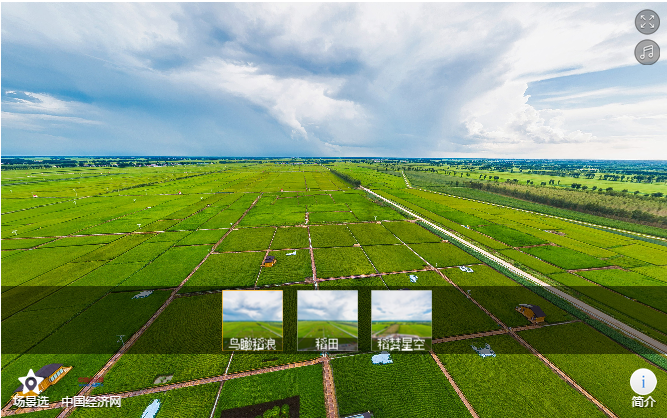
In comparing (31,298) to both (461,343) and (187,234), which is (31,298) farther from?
(461,343)

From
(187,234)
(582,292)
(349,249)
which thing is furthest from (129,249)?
(582,292)

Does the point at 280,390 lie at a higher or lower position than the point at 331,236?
lower

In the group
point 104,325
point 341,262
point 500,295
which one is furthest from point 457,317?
Answer: point 104,325

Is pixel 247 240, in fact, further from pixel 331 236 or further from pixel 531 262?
pixel 531 262

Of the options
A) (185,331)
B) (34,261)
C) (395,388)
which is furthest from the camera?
(34,261)

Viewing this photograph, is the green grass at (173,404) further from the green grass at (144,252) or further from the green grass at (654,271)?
the green grass at (654,271)

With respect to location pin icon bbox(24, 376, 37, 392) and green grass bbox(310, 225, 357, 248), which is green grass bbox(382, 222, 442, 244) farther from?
location pin icon bbox(24, 376, 37, 392)
